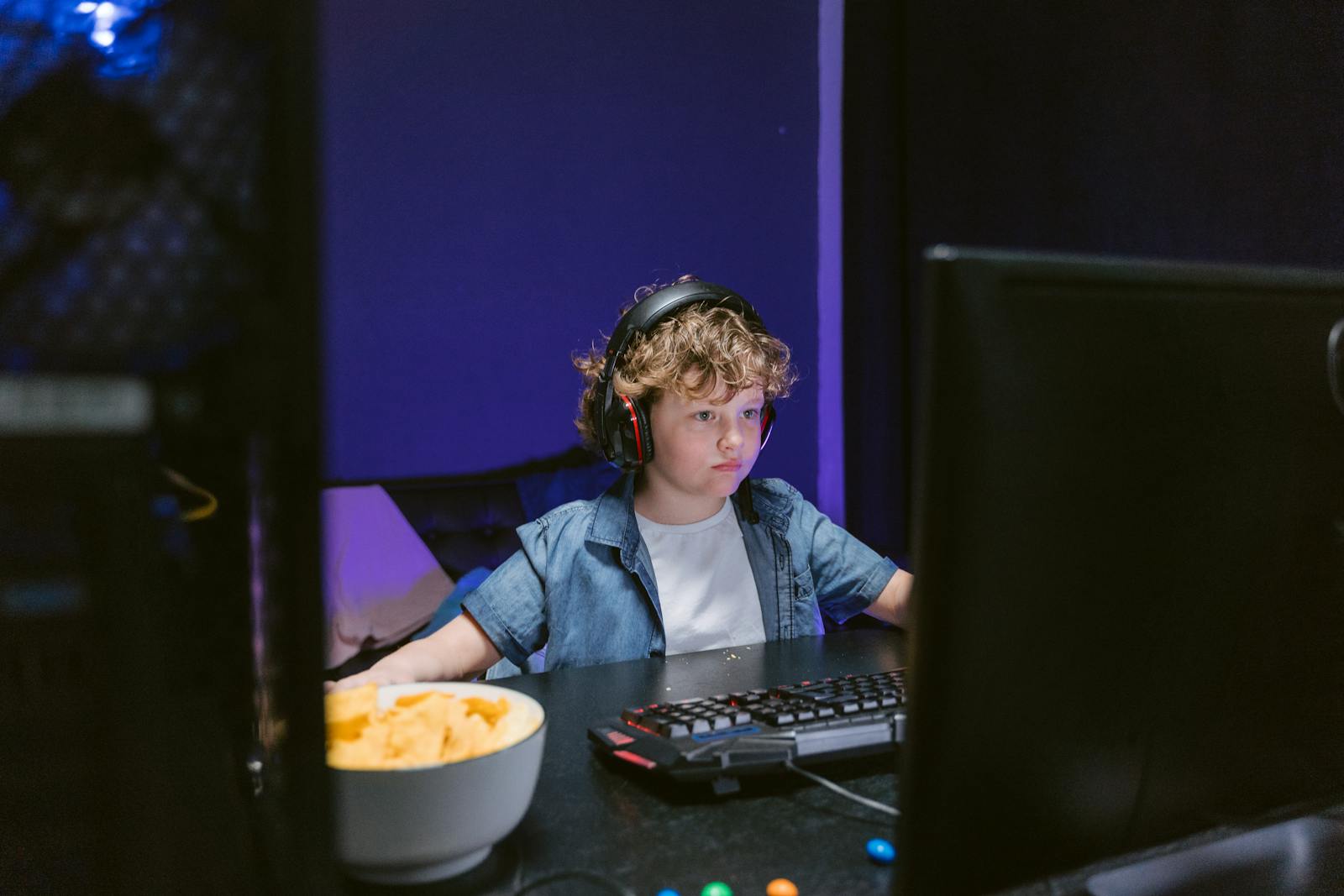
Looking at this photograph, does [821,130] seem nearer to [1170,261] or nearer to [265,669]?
[1170,261]

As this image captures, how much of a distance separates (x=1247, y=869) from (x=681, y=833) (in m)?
0.37

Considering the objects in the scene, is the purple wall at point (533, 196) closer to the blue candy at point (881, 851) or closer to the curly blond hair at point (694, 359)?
the curly blond hair at point (694, 359)

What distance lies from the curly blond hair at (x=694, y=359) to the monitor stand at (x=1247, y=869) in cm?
85

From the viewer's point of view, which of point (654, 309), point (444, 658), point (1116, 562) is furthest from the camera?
point (654, 309)

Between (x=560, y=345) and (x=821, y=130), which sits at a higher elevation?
(x=821, y=130)

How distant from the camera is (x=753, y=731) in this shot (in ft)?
2.18

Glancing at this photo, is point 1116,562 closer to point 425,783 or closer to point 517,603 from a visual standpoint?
point 425,783

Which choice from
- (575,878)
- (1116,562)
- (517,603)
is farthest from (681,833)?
(517,603)

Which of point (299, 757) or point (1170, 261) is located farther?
point (1170, 261)

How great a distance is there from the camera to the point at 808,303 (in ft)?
9.30

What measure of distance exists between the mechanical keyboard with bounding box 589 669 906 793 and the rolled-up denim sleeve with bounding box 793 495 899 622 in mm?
735

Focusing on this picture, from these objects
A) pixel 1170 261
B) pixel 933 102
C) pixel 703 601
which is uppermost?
pixel 933 102

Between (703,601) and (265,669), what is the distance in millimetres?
1210

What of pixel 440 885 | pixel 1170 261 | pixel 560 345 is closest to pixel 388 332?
pixel 560 345
